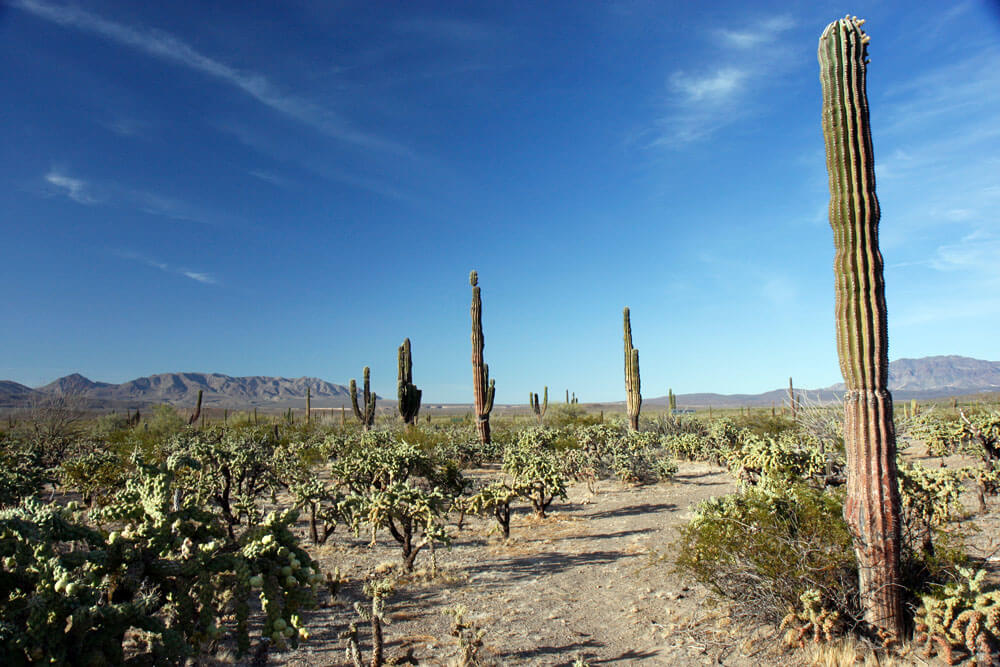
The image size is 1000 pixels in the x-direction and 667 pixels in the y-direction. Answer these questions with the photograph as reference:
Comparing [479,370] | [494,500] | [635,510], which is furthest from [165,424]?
[494,500]

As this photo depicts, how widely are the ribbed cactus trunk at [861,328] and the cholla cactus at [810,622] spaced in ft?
1.26

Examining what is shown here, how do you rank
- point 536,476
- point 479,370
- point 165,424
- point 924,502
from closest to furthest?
point 924,502
point 536,476
point 479,370
point 165,424

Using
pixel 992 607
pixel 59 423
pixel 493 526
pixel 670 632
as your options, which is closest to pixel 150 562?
pixel 670 632

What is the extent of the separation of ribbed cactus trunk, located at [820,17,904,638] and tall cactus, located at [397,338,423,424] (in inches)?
772

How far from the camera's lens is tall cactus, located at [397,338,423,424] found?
77.6ft

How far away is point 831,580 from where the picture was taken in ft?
17.9

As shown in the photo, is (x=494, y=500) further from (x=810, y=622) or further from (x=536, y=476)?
(x=810, y=622)

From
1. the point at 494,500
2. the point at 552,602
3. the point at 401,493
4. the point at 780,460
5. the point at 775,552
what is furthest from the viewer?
the point at 494,500

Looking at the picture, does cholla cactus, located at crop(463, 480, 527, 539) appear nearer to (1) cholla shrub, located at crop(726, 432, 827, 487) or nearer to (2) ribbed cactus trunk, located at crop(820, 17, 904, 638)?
(1) cholla shrub, located at crop(726, 432, 827, 487)

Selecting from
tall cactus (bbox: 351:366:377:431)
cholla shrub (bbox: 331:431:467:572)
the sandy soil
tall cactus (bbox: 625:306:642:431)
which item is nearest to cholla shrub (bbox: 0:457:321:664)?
the sandy soil

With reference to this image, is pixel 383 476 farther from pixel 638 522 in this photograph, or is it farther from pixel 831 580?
pixel 831 580

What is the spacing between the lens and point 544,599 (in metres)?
7.08

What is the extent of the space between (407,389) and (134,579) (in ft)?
68.2

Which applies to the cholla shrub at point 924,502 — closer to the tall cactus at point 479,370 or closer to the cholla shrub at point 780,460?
the cholla shrub at point 780,460
